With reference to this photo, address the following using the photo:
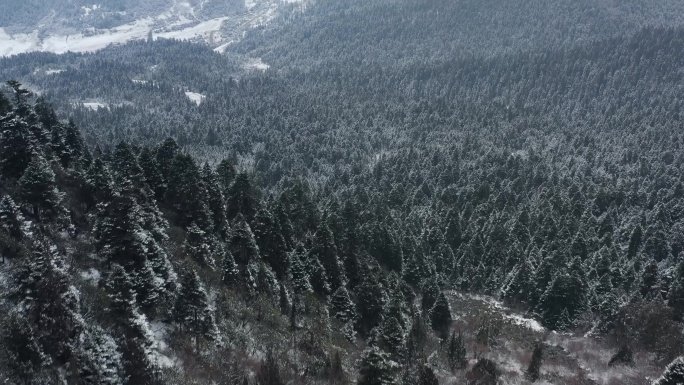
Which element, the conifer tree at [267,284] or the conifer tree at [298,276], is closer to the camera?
the conifer tree at [267,284]

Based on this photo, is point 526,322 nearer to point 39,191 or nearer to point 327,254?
point 327,254

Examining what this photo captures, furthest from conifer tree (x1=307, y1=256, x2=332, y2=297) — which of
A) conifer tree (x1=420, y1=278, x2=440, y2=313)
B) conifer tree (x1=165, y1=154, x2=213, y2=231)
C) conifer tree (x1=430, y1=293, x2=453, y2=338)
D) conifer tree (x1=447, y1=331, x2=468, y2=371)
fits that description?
conifer tree (x1=420, y1=278, x2=440, y2=313)

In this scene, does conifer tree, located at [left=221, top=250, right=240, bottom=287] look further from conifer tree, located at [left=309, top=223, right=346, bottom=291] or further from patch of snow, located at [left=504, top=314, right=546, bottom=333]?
patch of snow, located at [left=504, top=314, right=546, bottom=333]

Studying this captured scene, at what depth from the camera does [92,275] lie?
4356cm

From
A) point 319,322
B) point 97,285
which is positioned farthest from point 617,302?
point 97,285

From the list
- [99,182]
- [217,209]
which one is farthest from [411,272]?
[99,182]

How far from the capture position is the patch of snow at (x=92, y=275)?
140 ft

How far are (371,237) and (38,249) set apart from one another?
65.9 metres

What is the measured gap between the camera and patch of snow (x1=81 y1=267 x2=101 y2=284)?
140 feet

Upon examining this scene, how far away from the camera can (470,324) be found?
82750 millimetres

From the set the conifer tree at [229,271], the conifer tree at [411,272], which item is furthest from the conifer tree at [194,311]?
the conifer tree at [411,272]

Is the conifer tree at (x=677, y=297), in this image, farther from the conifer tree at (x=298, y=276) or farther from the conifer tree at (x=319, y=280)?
the conifer tree at (x=298, y=276)

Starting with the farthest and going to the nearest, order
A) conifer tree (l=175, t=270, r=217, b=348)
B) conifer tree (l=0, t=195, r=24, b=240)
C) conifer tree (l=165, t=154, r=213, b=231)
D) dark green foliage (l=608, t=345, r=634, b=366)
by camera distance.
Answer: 1. dark green foliage (l=608, t=345, r=634, b=366)
2. conifer tree (l=165, t=154, r=213, b=231)
3. conifer tree (l=175, t=270, r=217, b=348)
4. conifer tree (l=0, t=195, r=24, b=240)

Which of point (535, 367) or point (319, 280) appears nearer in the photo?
point (535, 367)
